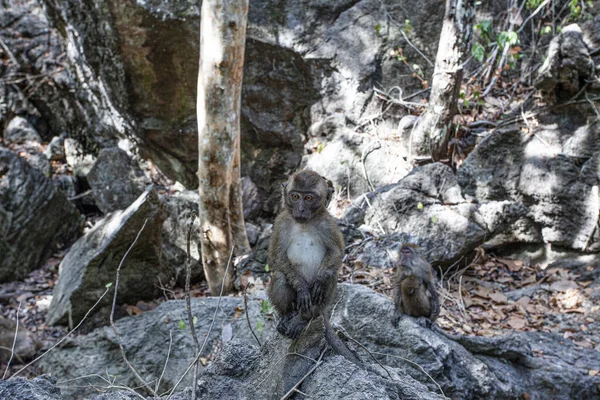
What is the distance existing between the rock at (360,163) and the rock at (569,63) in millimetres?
2727

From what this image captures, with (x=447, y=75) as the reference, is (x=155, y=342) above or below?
below

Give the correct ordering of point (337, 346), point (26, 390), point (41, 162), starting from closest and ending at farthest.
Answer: point (26, 390), point (337, 346), point (41, 162)

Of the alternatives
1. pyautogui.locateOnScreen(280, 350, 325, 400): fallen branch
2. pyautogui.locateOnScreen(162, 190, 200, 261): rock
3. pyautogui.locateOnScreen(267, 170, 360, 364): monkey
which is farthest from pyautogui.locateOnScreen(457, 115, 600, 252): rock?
pyautogui.locateOnScreen(280, 350, 325, 400): fallen branch

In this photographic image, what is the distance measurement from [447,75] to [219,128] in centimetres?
398

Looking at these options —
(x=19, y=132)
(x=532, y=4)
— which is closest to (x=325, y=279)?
(x=532, y=4)

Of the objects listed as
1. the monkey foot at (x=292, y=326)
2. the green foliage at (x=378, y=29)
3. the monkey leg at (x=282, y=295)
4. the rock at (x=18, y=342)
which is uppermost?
the green foliage at (x=378, y=29)

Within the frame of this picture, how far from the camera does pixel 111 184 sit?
10039 mm

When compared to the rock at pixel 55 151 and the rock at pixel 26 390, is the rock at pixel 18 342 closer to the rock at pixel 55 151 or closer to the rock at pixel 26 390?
the rock at pixel 26 390

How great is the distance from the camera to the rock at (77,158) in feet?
38.1

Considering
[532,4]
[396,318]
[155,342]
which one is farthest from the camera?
[532,4]

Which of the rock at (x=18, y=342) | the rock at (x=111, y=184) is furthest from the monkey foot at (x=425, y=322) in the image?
the rock at (x=111, y=184)

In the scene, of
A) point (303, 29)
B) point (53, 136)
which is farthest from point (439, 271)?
point (53, 136)

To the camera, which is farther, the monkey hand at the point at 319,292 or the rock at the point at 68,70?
the rock at the point at 68,70

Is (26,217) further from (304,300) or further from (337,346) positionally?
(337,346)
